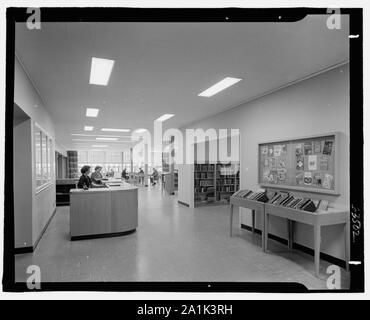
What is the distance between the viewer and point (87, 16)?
5.51 feet

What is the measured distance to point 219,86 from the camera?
4.10 metres

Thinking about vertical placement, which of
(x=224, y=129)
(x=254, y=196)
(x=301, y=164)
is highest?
(x=224, y=129)

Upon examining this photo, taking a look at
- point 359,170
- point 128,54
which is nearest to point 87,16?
point 128,54

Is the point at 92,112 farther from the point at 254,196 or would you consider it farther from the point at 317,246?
the point at 317,246

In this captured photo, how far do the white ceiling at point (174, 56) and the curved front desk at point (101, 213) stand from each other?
190cm

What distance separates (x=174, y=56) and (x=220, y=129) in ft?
10.9

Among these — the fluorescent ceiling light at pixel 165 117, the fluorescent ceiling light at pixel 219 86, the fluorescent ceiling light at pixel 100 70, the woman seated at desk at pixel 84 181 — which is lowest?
the woman seated at desk at pixel 84 181

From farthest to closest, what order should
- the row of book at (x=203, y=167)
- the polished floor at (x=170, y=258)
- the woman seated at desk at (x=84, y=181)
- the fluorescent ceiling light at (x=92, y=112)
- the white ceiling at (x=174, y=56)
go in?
the row of book at (x=203, y=167) → the fluorescent ceiling light at (x=92, y=112) → the woman seated at desk at (x=84, y=181) → the polished floor at (x=170, y=258) → the white ceiling at (x=174, y=56)

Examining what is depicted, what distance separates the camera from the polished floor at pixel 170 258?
9.32ft

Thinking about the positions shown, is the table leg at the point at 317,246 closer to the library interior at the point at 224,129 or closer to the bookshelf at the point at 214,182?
the library interior at the point at 224,129

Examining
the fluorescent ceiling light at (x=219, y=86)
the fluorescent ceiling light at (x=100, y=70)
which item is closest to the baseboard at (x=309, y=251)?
the fluorescent ceiling light at (x=219, y=86)

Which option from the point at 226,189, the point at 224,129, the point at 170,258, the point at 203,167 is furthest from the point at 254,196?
the point at 226,189

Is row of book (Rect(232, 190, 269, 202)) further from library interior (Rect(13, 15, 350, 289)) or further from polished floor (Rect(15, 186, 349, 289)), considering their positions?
polished floor (Rect(15, 186, 349, 289))

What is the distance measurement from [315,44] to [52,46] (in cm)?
291
